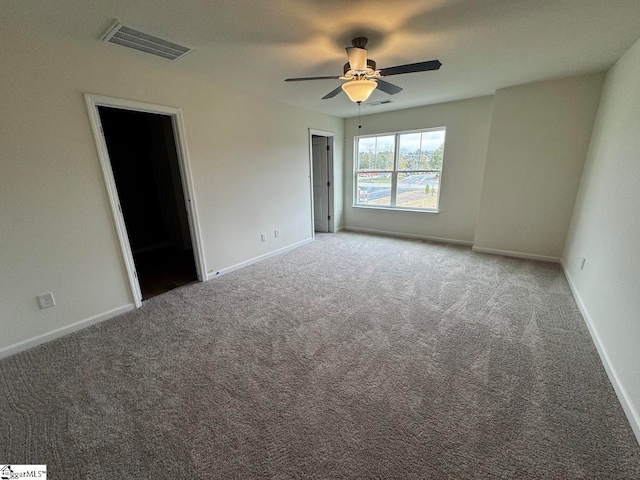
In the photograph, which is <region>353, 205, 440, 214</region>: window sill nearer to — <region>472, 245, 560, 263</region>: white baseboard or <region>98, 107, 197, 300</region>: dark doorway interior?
<region>472, 245, 560, 263</region>: white baseboard

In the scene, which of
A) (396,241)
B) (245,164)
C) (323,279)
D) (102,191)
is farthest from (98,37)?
(396,241)

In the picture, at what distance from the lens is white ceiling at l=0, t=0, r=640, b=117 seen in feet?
5.66

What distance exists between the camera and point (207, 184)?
11.1ft

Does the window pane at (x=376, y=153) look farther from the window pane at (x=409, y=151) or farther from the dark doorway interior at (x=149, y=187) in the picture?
the dark doorway interior at (x=149, y=187)

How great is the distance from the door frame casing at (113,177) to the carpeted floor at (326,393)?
1.88ft

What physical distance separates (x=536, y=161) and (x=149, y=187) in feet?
21.3

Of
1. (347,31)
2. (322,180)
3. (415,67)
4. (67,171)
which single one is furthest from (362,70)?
(322,180)

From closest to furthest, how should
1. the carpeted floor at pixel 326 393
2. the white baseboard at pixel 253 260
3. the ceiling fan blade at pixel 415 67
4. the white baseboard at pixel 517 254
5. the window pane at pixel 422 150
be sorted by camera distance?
1. the carpeted floor at pixel 326 393
2. the ceiling fan blade at pixel 415 67
3. the white baseboard at pixel 253 260
4. the white baseboard at pixel 517 254
5. the window pane at pixel 422 150

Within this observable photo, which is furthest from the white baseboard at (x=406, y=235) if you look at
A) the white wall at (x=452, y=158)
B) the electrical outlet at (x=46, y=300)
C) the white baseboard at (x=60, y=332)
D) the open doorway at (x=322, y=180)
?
the electrical outlet at (x=46, y=300)

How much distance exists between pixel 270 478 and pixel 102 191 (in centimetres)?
277

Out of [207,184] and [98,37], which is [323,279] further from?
[98,37]

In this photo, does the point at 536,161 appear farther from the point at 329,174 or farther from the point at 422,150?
the point at 329,174

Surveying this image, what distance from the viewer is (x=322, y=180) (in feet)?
19.0

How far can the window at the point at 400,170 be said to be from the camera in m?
4.90
